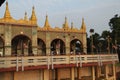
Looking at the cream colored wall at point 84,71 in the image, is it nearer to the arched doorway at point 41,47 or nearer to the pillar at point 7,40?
the pillar at point 7,40

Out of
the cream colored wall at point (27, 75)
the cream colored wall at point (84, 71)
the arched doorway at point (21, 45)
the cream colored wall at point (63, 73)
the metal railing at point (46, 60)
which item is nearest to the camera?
the metal railing at point (46, 60)

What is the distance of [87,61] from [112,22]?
44021mm

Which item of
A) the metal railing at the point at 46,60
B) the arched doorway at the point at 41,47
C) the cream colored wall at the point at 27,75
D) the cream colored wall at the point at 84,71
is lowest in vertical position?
the cream colored wall at the point at 84,71

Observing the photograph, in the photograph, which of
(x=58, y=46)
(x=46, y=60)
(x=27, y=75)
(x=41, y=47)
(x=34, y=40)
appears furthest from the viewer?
(x=58, y=46)

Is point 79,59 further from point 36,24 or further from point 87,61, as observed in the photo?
point 36,24

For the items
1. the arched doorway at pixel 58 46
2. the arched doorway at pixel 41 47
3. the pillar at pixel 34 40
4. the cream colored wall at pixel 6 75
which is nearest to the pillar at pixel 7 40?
the pillar at pixel 34 40

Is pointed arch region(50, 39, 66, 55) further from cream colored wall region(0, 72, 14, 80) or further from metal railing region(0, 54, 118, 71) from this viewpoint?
cream colored wall region(0, 72, 14, 80)

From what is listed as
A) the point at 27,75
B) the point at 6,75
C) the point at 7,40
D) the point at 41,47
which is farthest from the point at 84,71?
the point at 41,47

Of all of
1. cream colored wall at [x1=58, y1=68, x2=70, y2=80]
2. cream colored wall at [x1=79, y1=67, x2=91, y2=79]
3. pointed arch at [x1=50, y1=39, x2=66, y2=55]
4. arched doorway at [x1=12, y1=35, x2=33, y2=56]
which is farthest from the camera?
pointed arch at [x1=50, y1=39, x2=66, y2=55]

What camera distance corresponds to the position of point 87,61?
3212 cm

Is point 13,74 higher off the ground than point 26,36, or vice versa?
point 26,36

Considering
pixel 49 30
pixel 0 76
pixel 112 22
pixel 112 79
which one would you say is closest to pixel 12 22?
pixel 49 30

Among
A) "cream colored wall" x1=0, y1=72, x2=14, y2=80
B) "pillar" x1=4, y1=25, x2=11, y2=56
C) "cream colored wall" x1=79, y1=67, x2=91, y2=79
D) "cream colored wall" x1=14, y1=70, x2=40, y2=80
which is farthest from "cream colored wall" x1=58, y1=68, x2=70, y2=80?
"pillar" x1=4, y1=25, x2=11, y2=56

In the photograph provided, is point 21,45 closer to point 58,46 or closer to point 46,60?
point 58,46
